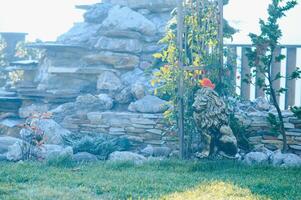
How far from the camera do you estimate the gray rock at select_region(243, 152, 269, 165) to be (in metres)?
6.37

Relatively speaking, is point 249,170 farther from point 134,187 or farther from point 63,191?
point 63,191

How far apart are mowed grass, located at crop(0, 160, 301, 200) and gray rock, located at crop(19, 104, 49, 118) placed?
327 cm

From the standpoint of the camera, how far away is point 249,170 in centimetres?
596

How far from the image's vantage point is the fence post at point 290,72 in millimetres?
7926

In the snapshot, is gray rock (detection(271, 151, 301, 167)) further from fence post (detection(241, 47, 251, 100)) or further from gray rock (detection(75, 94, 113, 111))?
gray rock (detection(75, 94, 113, 111))

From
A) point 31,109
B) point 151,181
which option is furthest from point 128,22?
point 151,181

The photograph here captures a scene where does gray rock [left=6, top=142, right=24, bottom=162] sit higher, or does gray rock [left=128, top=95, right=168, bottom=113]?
gray rock [left=128, top=95, right=168, bottom=113]

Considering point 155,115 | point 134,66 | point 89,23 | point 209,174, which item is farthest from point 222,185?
point 89,23

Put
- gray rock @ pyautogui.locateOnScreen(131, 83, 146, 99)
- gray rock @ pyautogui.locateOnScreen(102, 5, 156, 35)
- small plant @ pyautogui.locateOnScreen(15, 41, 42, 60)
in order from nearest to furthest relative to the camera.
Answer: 1. gray rock @ pyautogui.locateOnScreen(131, 83, 146, 99)
2. gray rock @ pyautogui.locateOnScreen(102, 5, 156, 35)
3. small plant @ pyautogui.locateOnScreen(15, 41, 42, 60)

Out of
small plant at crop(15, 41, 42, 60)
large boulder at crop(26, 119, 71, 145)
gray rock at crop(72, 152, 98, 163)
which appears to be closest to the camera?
gray rock at crop(72, 152, 98, 163)

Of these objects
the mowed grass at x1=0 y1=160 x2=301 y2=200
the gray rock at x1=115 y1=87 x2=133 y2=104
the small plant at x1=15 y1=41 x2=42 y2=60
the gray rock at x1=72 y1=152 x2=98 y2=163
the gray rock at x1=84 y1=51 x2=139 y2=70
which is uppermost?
the small plant at x1=15 y1=41 x2=42 y2=60

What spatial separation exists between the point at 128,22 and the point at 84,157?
3802 mm

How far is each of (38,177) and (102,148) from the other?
1702 millimetres

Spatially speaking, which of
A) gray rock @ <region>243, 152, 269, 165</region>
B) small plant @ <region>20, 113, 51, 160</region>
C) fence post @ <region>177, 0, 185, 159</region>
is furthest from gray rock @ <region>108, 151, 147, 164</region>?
gray rock @ <region>243, 152, 269, 165</region>
